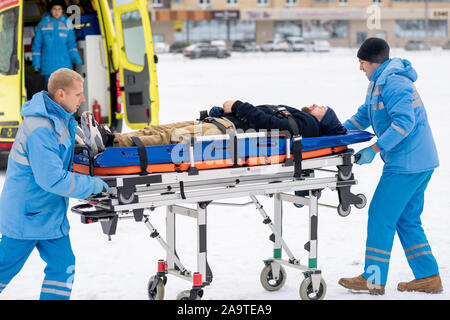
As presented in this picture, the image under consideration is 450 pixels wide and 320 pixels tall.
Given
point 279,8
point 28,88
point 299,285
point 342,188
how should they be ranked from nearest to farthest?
point 342,188 < point 299,285 < point 28,88 < point 279,8

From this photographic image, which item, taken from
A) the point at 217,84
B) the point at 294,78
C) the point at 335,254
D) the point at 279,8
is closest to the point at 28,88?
the point at 335,254

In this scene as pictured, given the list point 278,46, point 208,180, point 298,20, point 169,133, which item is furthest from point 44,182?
point 298,20

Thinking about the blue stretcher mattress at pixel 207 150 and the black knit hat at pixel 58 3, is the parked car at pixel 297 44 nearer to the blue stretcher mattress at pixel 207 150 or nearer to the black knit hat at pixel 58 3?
the black knit hat at pixel 58 3

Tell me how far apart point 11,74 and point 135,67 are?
1623 mm

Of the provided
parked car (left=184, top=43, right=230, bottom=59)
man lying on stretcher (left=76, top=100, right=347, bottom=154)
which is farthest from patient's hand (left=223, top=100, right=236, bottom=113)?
parked car (left=184, top=43, right=230, bottom=59)

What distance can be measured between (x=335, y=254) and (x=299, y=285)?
0.75 metres

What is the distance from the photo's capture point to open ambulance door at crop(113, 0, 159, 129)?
30.1ft

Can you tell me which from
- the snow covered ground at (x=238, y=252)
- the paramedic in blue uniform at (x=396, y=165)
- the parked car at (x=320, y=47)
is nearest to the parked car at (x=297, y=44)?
the parked car at (x=320, y=47)

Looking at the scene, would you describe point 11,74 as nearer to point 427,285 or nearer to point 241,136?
point 241,136

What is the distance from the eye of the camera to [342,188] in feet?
14.9

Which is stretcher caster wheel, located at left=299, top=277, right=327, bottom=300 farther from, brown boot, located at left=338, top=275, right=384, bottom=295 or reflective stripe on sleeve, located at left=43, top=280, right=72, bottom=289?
reflective stripe on sleeve, located at left=43, top=280, right=72, bottom=289

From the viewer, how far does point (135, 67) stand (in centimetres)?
945

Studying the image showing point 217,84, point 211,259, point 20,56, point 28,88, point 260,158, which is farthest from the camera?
point 217,84
